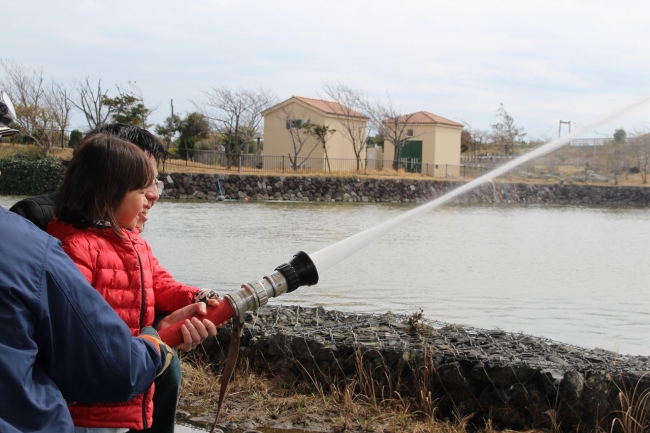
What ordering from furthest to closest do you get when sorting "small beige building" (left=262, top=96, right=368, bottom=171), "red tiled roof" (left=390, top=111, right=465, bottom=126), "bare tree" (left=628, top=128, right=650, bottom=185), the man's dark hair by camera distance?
"red tiled roof" (left=390, top=111, right=465, bottom=126)
"small beige building" (left=262, top=96, right=368, bottom=171)
"bare tree" (left=628, top=128, right=650, bottom=185)
the man's dark hair

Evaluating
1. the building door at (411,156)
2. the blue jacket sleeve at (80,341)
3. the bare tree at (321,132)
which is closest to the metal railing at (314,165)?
the building door at (411,156)

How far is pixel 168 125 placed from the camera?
4722cm

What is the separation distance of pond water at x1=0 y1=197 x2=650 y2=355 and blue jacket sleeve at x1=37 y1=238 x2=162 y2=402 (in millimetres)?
A: 5796

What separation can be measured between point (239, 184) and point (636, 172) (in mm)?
25644

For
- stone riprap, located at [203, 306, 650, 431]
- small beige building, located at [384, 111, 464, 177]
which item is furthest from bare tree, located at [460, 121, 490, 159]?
stone riprap, located at [203, 306, 650, 431]

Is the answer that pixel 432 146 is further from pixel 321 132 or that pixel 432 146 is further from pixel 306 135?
pixel 306 135

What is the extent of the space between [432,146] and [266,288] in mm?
47937

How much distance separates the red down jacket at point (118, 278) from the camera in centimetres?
214

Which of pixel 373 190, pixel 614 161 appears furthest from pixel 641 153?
pixel 373 190

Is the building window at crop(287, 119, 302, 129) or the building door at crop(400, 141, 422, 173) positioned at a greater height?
the building window at crop(287, 119, 302, 129)

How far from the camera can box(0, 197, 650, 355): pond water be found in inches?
334

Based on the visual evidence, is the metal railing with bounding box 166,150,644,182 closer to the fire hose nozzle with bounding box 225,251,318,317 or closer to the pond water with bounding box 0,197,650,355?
the pond water with bounding box 0,197,650,355

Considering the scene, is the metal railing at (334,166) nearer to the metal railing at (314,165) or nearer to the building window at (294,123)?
the metal railing at (314,165)

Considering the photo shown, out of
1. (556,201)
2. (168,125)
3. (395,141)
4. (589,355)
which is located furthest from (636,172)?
(589,355)
